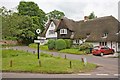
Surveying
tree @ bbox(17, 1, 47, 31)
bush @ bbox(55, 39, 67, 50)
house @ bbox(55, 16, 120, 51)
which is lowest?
bush @ bbox(55, 39, 67, 50)

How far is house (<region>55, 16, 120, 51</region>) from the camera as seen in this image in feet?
151

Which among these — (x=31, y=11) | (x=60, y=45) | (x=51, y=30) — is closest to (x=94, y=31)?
(x=60, y=45)

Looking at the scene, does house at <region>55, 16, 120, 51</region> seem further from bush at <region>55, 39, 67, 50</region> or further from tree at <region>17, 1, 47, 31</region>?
tree at <region>17, 1, 47, 31</region>

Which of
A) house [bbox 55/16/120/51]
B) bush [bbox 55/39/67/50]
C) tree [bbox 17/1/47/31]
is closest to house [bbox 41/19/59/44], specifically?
tree [bbox 17/1/47/31]

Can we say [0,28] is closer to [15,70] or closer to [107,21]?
[15,70]

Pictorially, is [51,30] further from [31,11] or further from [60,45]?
[60,45]

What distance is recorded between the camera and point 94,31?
5162 cm

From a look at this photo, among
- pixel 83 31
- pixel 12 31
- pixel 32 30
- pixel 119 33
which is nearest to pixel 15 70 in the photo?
pixel 12 31

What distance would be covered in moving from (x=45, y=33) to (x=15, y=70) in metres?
51.8

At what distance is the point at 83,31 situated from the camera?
56.3 m

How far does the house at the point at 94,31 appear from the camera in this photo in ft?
151

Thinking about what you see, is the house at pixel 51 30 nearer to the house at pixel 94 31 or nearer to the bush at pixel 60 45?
the house at pixel 94 31

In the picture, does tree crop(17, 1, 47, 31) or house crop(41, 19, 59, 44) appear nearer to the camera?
Result: house crop(41, 19, 59, 44)

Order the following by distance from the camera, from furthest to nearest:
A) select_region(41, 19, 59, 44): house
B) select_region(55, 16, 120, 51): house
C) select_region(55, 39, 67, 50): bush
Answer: select_region(41, 19, 59, 44): house, select_region(55, 39, 67, 50): bush, select_region(55, 16, 120, 51): house
